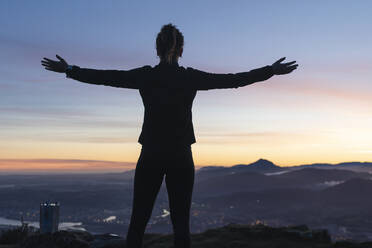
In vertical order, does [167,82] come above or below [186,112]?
above

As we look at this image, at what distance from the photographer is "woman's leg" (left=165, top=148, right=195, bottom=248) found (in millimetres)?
4312

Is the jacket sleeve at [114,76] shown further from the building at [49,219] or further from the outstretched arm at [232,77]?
the building at [49,219]

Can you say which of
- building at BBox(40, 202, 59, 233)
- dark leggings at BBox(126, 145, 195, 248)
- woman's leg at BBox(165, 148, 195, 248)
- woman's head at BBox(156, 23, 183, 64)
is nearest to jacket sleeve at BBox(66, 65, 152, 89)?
woman's head at BBox(156, 23, 183, 64)

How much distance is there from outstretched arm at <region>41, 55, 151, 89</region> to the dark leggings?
2.59 ft

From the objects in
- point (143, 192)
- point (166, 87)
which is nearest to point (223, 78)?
point (166, 87)

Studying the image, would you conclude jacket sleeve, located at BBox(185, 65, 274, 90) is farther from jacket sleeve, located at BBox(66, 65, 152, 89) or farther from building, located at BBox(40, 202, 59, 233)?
building, located at BBox(40, 202, 59, 233)

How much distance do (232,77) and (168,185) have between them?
1452 mm

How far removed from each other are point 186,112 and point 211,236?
21.4 ft

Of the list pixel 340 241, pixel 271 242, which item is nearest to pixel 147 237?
pixel 271 242

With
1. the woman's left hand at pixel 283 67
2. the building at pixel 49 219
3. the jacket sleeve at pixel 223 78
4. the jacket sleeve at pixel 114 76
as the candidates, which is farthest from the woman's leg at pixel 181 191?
the building at pixel 49 219

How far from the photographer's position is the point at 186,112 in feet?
14.5

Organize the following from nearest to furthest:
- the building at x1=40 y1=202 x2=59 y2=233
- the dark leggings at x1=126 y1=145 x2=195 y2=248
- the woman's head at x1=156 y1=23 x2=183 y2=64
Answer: the dark leggings at x1=126 y1=145 x2=195 y2=248
the woman's head at x1=156 y1=23 x2=183 y2=64
the building at x1=40 y1=202 x2=59 y2=233

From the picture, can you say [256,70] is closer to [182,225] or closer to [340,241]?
[182,225]

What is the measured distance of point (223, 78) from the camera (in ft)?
15.0
